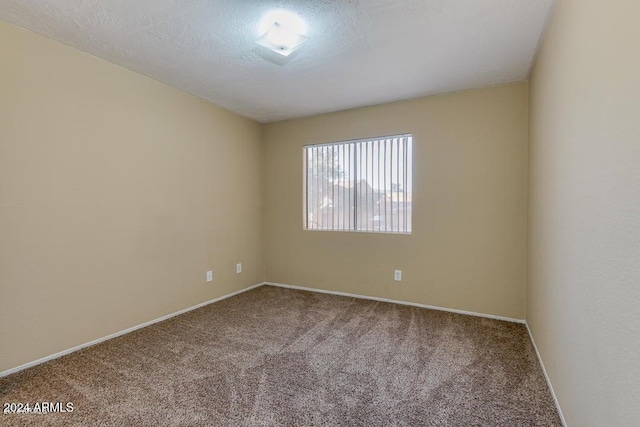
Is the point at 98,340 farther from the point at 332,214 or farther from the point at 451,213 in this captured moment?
the point at 451,213

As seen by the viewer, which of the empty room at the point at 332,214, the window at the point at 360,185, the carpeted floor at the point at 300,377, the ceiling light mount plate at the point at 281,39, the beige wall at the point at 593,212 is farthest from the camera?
the window at the point at 360,185

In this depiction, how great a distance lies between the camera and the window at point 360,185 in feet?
11.2

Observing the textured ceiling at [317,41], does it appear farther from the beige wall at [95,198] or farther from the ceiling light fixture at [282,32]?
the beige wall at [95,198]

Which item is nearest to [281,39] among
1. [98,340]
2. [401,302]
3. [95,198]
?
[95,198]

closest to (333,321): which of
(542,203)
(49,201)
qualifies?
(542,203)

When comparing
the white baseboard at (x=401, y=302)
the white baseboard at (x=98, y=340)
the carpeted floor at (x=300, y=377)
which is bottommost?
the carpeted floor at (x=300, y=377)

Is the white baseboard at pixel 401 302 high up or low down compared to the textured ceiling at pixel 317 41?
down

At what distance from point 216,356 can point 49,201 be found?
5.45 feet

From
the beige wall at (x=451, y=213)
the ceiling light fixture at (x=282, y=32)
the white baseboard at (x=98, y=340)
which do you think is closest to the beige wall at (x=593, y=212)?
the beige wall at (x=451, y=213)

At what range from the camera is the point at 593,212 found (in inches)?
47.1

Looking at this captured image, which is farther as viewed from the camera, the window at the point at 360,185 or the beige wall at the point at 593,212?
the window at the point at 360,185

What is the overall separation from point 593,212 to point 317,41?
6.26 feet

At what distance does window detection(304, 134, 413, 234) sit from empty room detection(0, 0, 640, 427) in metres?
0.03

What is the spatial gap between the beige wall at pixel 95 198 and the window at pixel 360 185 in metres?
1.22
